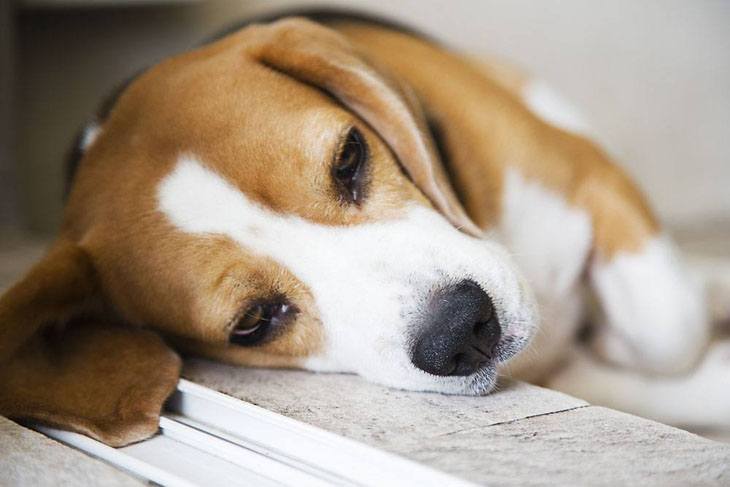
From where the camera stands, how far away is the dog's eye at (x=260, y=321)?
1.75m

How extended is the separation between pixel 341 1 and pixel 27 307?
114 inches

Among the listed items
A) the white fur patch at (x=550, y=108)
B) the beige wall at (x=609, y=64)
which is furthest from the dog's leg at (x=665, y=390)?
the beige wall at (x=609, y=64)

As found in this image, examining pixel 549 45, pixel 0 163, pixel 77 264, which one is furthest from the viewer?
pixel 549 45

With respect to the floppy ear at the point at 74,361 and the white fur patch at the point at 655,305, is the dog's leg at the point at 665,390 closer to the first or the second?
the white fur patch at the point at 655,305

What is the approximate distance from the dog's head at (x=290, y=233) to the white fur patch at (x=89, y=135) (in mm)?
115

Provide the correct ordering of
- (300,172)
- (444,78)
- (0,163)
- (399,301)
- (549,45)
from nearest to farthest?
1. (399,301)
2. (300,172)
3. (444,78)
4. (0,163)
5. (549,45)

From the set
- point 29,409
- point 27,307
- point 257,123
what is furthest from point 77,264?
point 257,123

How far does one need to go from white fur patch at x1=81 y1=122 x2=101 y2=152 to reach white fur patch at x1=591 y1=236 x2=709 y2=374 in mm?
1303

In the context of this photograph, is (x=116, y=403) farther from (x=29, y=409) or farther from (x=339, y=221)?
(x=339, y=221)

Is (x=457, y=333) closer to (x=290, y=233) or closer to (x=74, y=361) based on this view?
(x=290, y=233)

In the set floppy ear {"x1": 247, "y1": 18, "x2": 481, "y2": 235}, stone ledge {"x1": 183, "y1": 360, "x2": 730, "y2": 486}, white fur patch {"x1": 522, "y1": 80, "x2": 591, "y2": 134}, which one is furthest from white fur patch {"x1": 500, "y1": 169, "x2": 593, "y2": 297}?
stone ledge {"x1": 183, "y1": 360, "x2": 730, "y2": 486}

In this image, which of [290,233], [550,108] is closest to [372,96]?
[290,233]

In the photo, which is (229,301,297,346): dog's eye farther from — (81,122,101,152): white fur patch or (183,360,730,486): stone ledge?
(81,122,101,152): white fur patch

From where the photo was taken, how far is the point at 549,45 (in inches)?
160
